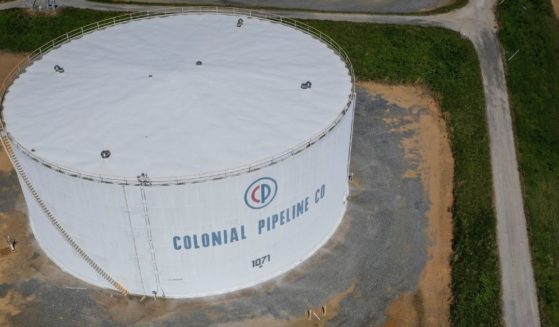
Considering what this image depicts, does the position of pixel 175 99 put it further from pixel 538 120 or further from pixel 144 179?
pixel 538 120

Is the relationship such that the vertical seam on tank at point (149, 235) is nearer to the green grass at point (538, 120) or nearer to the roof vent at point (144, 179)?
the roof vent at point (144, 179)

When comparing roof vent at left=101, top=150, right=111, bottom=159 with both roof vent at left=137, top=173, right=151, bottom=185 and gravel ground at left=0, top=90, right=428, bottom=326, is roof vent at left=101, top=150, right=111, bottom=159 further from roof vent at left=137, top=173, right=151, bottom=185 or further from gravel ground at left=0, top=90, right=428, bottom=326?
gravel ground at left=0, top=90, right=428, bottom=326

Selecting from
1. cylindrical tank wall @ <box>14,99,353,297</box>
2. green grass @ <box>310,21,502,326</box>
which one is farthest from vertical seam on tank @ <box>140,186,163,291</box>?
green grass @ <box>310,21,502,326</box>

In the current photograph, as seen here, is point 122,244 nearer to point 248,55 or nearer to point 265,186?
point 265,186

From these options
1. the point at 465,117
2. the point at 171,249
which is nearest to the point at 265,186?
the point at 171,249

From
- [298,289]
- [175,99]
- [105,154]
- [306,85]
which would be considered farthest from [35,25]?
[298,289]

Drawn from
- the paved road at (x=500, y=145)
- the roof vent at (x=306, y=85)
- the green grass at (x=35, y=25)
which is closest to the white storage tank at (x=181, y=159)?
the roof vent at (x=306, y=85)
